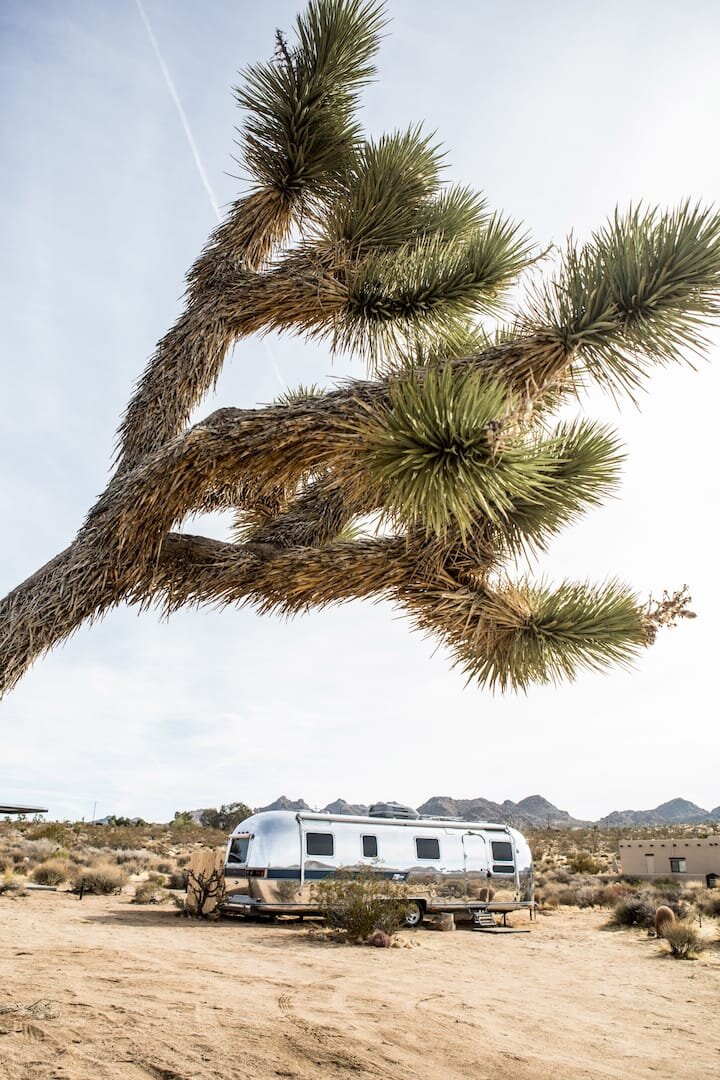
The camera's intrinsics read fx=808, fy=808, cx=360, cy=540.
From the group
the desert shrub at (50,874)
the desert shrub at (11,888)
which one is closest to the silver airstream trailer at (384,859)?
the desert shrub at (11,888)

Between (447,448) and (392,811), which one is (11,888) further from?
(447,448)

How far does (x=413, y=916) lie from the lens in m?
14.5

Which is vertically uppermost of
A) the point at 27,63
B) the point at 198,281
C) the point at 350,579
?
the point at 27,63

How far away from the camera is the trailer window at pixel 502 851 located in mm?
16094

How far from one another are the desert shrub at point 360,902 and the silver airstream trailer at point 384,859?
1.36 ft

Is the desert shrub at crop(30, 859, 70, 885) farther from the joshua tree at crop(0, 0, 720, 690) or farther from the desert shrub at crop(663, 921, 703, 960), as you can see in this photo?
the joshua tree at crop(0, 0, 720, 690)

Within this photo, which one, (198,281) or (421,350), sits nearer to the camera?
(421,350)

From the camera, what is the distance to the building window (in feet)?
48.1

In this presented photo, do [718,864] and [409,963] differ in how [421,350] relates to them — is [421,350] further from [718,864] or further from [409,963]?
[718,864]

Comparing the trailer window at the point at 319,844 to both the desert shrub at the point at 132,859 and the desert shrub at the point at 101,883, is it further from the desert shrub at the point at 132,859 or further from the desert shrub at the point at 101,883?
the desert shrub at the point at 132,859

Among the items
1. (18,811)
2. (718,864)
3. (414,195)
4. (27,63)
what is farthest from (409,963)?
(718,864)

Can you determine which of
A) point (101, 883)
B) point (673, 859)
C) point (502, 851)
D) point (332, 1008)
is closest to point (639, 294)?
point (332, 1008)

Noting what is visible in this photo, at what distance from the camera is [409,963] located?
10.4m

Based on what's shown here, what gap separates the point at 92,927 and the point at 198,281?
419 inches
